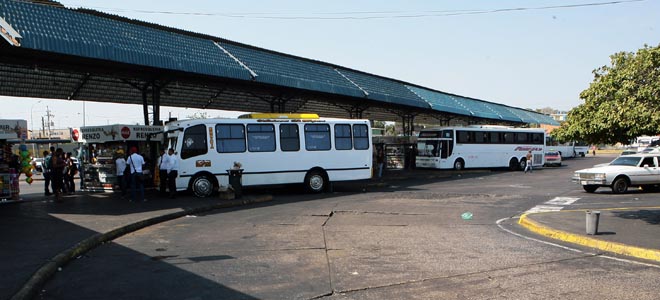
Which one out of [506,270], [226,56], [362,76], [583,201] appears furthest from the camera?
[362,76]

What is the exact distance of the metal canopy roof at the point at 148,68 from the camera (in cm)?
1530

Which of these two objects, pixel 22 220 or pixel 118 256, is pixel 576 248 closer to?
pixel 118 256

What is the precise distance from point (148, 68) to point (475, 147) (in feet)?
79.3

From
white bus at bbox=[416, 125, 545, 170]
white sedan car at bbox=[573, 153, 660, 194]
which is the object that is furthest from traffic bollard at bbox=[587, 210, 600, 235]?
white bus at bbox=[416, 125, 545, 170]

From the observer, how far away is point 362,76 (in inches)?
1228

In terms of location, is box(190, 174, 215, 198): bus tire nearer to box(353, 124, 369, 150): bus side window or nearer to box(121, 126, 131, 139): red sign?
box(121, 126, 131, 139): red sign

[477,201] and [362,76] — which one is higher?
[362,76]

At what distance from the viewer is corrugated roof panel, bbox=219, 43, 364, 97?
22406 millimetres

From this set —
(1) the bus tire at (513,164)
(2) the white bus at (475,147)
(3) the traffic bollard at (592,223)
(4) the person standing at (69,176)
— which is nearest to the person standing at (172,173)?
(4) the person standing at (69,176)

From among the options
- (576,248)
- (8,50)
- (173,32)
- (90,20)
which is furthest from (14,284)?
→ (173,32)

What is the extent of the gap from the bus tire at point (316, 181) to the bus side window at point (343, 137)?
4.41 ft

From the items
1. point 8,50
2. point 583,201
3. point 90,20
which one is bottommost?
point 583,201

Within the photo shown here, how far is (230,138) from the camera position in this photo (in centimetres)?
1834

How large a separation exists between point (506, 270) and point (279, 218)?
7024mm
